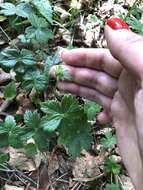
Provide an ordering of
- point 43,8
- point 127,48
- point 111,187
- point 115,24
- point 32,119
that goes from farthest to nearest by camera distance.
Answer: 1. point 43,8
2. point 111,187
3. point 32,119
4. point 115,24
5. point 127,48

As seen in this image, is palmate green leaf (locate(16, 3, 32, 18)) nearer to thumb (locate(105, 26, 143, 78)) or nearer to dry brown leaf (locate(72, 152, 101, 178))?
thumb (locate(105, 26, 143, 78))

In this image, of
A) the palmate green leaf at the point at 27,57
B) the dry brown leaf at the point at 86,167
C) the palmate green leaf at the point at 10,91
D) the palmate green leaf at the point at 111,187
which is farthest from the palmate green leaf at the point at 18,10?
the palmate green leaf at the point at 111,187

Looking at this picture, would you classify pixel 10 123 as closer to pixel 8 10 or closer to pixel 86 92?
pixel 86 92

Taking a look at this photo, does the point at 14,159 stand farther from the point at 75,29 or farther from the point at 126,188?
the point at 75,29

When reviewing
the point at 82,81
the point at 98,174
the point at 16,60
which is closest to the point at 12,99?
the point at 16,60

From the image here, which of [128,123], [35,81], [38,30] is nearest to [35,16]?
[38,30]

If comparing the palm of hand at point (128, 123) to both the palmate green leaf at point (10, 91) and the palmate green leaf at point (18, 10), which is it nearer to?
the palmate green leaf at point (10, 91)
